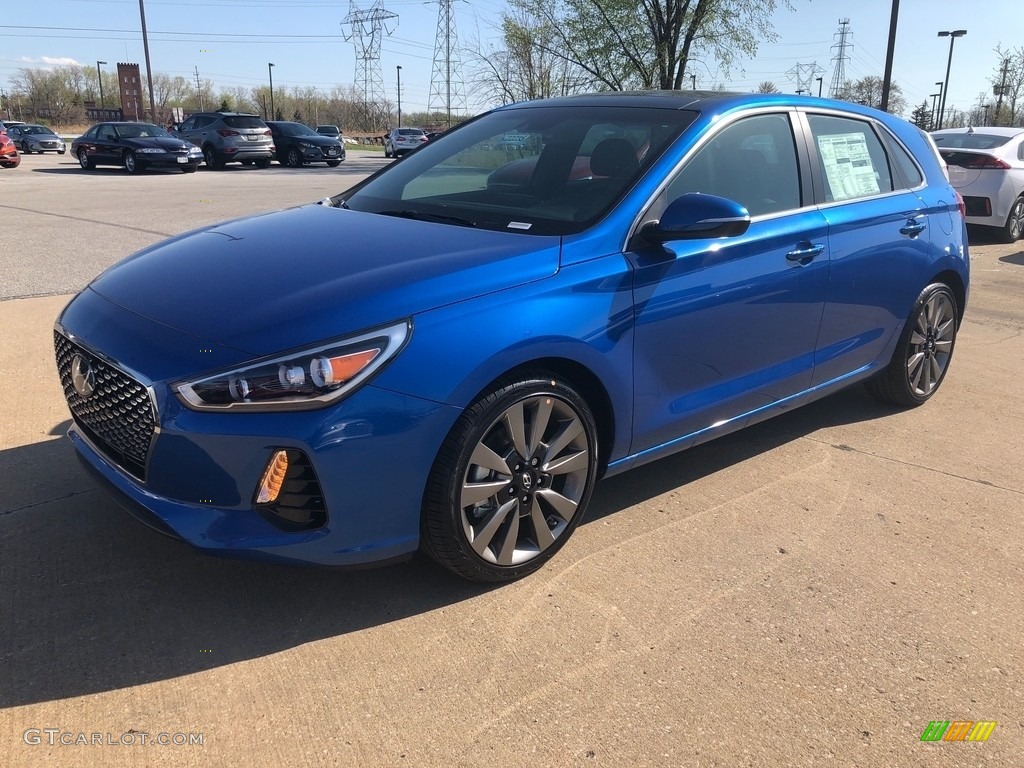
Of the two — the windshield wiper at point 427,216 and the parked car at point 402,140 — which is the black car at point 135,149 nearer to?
the parked car at point 402,140

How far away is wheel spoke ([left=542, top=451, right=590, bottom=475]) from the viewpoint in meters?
2.94

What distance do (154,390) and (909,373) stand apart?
13.3 feet

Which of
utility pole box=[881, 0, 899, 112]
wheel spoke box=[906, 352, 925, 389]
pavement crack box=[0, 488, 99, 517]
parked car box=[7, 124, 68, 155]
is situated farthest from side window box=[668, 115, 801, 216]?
parked car box=[7, 124, 68, 155]

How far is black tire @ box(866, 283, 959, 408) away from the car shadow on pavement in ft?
7.22

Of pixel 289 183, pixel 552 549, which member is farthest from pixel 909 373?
pixel 289 183

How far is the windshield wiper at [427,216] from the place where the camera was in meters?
3.29

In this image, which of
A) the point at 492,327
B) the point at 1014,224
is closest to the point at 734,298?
the point at 492,327

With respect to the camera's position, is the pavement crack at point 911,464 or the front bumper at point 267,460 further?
the pavement crack at point 911,464

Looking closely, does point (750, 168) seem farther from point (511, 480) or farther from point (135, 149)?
point (135, 149)

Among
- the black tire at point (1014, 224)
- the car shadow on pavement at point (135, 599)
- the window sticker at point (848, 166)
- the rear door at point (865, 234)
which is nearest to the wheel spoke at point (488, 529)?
the car shadow on pavement at point (135, 599)

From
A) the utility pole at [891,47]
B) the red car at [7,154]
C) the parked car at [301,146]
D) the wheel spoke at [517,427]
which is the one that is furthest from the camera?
the parked car at [301,146]

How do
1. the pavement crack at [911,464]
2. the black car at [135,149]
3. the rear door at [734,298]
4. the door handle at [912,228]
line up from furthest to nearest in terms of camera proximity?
the black car at [135,149] → the door handle at [912,228] → the pavement crack at [911,464] → the rear door at [734,298]

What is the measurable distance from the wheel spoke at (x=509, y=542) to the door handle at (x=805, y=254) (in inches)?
69.1

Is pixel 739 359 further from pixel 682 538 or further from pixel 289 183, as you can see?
pixel 289 183
